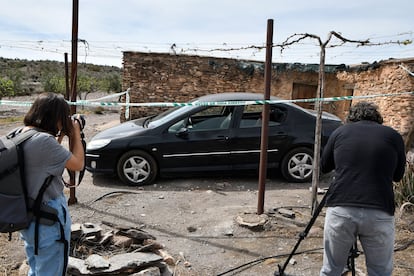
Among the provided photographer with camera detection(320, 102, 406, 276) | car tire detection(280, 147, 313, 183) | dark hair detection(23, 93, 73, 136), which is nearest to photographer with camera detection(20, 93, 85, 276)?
dark hair detection(23, 93, 73, 136)

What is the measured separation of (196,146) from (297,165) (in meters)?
1.85

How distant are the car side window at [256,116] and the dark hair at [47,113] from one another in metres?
4.42

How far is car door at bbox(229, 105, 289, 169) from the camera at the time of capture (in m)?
6.45

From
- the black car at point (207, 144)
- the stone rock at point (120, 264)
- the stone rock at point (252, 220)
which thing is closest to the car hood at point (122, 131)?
the black car at point (207, 144)

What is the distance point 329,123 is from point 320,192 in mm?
1494

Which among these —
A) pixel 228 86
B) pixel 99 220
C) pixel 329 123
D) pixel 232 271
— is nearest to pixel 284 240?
pixel 232 271

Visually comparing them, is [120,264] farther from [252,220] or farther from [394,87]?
[394,87]

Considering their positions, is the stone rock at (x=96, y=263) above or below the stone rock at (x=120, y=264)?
above

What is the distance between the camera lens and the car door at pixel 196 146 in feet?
20.8

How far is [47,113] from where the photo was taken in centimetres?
236

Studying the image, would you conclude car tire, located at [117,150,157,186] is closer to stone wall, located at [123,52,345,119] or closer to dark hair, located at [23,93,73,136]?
dark hair, located at [23,93,73,136]

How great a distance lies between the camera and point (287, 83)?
1285 centimetres

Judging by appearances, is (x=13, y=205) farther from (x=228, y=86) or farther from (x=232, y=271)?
(x=228, y=86)

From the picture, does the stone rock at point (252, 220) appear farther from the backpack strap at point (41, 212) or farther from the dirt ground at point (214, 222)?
the backpack strap at point (41, 212)
